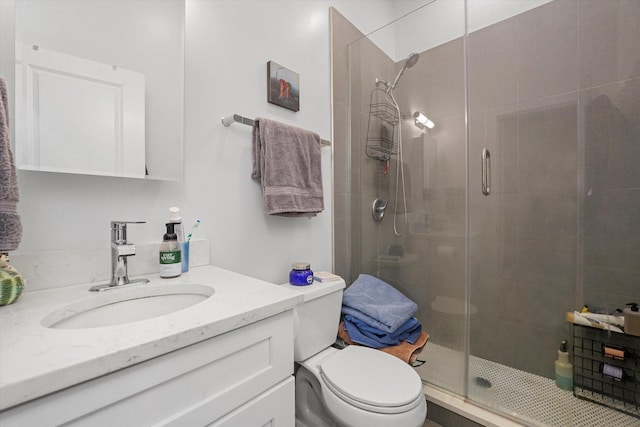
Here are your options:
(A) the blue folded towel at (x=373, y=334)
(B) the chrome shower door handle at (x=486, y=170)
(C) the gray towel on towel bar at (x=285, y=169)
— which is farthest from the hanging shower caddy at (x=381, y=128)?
(A) the blue folded towel at (x=373, y=334)

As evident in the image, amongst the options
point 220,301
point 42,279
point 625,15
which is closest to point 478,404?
point 220,301

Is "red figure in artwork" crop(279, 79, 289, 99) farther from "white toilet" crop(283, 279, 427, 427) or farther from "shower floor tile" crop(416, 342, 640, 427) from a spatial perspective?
"shower floor tile" crop(416, 342, 640, 427)

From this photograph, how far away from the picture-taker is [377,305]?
56.7 inches

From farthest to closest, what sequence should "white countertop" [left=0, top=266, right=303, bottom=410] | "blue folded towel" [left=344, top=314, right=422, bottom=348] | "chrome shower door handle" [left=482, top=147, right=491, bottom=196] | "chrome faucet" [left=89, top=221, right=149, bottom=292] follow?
"chrome shower door handle" [left=482, top=147, right=491, bottom=196] → "blue folded towel" [left=344, top=314, right=422, bottom=348] → "chrome faucet" [left=89, top=221, right=149, bottom=292] → "white countertop" [left=0, top=266, right=303, bottom=410]

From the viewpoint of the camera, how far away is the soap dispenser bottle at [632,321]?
1.25 m

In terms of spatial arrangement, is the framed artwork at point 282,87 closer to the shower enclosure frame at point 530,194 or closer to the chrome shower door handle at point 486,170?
the shower enclosure frame at point 530,194

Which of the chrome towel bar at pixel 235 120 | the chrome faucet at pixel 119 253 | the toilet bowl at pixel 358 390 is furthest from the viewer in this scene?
the chrome towel bar at pixel 235 120

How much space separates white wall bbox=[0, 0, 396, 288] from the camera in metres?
0.80

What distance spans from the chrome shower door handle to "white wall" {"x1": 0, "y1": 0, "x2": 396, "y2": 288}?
0.86m

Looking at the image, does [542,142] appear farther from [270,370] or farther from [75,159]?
[75,159]

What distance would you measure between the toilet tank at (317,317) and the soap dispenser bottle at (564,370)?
3.86 feet

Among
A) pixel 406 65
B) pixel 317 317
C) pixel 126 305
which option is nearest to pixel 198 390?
pixel 126 305

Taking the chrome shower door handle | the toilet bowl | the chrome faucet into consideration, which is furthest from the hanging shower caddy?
the chrome faucet

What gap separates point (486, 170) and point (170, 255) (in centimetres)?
160
